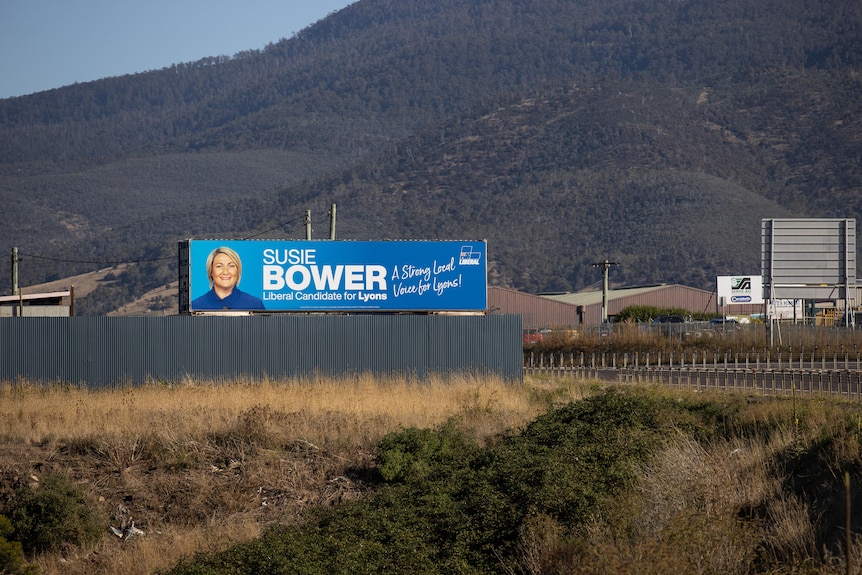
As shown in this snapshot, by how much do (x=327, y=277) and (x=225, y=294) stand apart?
3164mm

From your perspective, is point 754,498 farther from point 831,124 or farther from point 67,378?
point 831,124

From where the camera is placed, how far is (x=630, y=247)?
14238 cm

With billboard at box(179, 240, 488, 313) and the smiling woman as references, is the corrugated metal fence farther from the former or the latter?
the smiling woman

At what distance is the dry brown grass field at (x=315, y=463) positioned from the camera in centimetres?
1206

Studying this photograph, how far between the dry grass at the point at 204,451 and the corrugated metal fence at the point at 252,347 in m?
4.01

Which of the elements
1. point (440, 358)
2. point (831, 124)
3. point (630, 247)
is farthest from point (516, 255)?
point (440, 358)

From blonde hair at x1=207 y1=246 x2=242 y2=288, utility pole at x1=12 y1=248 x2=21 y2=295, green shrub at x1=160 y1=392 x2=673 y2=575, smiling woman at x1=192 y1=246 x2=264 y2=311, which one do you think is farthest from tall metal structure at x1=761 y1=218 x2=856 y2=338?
green shrub at x1=160 y1=392 x2=673 y2=575

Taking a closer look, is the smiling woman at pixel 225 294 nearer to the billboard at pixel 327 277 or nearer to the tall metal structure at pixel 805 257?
the billboard at pixel 327 277

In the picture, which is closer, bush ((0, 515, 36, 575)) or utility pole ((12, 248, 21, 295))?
bush ((0, 515, 36, 575))

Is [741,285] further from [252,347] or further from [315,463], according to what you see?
[315,463]

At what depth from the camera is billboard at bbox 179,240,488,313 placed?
33.7m

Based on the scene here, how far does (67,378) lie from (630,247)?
118013mm

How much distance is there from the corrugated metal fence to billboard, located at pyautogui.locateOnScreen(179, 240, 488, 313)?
2290 mm

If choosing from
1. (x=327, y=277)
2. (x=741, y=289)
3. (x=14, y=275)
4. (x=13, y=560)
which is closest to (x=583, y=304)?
(x=741, y=289)
